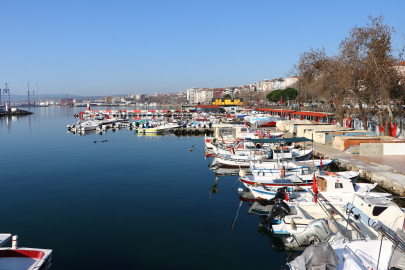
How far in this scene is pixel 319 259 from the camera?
8.73 meters

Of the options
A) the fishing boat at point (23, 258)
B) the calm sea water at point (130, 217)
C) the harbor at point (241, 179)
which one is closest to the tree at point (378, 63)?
the harbor at point (241, 179)

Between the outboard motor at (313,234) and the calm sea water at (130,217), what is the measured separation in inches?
35.9

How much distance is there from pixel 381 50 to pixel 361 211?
23.9 m

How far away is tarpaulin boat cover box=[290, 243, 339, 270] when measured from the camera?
8641mm

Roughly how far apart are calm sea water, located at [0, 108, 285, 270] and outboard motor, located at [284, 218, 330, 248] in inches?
35.9

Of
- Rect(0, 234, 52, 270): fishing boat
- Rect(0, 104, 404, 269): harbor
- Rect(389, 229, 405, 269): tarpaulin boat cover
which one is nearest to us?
Rect(389, 229, 405, 269): tarpaulin boat cover

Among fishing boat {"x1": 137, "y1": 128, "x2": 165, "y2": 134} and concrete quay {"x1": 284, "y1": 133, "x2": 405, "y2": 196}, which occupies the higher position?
concrete quay {"x1": 284, "y1": 133, "x2": 405, "y2": 196}

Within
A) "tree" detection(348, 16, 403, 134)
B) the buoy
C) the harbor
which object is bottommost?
the buoy

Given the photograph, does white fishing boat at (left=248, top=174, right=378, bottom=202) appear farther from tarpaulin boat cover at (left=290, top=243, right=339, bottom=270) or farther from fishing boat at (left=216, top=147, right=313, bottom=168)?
tarpaulin boat cover at (left=290, top=243, right=339, bottom=270)

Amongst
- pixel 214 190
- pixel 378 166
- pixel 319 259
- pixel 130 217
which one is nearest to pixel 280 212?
pixel 319 259

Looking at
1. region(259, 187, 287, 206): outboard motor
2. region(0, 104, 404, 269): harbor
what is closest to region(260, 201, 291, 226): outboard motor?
region(0, 104, 404, 269): harbor

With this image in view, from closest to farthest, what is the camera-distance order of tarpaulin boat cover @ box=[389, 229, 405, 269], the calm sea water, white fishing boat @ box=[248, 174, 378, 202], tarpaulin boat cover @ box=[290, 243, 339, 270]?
tarpaulin boat cover @ box=[389, 229, 405, 269], tarpaulin boat cover @ box=[290, 243, 339, 270], the calm sea water, white fishing boat @ box=[248, 174, 378, 202]

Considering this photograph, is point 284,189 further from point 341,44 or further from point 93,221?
point 341,44

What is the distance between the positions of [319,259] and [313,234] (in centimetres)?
302
